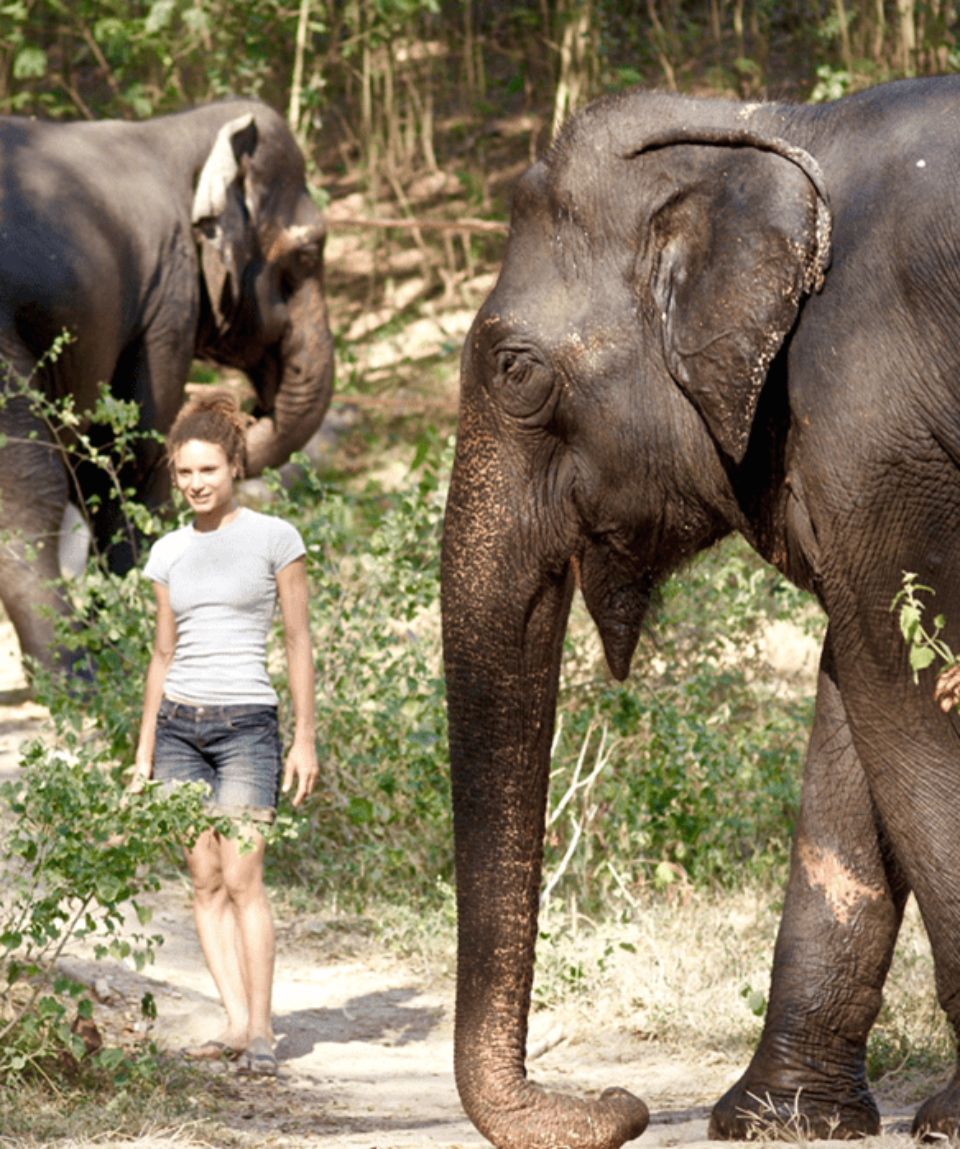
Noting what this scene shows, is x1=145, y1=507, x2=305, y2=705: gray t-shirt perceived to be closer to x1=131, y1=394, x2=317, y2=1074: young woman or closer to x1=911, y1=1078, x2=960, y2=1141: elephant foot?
x1=131, y1=394, x2=317, y2=1074: young woman

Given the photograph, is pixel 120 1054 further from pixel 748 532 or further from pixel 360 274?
pixel 360 274

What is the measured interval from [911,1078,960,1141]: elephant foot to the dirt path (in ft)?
0.46

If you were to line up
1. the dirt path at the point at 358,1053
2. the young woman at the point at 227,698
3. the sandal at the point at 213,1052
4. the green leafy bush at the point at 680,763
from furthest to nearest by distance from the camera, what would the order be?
1. the green leafy bush at the point at 680,763
2. the young woman at the point at 227,698
3. the sandal at the point at 213,1052
4. the dirt path at the point at 358,1053

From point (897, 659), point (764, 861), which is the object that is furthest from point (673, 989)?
point (897, 659)

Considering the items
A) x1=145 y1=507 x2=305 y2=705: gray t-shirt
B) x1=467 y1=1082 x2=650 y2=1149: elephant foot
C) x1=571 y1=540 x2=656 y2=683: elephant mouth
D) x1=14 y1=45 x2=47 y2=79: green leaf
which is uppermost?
x1=14 y1=45 x2=47 y2=79: green leaf

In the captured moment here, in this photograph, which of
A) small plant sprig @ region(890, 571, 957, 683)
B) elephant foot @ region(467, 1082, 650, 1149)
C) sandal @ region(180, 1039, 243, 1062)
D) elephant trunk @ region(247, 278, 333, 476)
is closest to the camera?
small plant sprig @ region(890, 571, 957, 683)

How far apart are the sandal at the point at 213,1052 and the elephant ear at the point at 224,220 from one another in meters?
4.85

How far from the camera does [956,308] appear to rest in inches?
110

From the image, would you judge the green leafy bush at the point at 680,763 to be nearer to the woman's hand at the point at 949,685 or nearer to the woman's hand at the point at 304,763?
the woman's hand at the point at 304,763

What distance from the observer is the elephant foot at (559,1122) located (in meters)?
3.06

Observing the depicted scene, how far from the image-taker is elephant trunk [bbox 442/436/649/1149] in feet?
10.6

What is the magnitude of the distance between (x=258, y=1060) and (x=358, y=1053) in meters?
0.41

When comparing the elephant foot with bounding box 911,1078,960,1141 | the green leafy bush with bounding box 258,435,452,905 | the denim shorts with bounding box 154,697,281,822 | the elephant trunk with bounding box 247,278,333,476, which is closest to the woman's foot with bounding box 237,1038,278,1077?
the denim shorts with bounding box 154,697,281,822

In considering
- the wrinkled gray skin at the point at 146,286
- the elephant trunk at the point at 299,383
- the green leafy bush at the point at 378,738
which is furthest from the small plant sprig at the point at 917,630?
the elephant trunk at the point at 299,383
